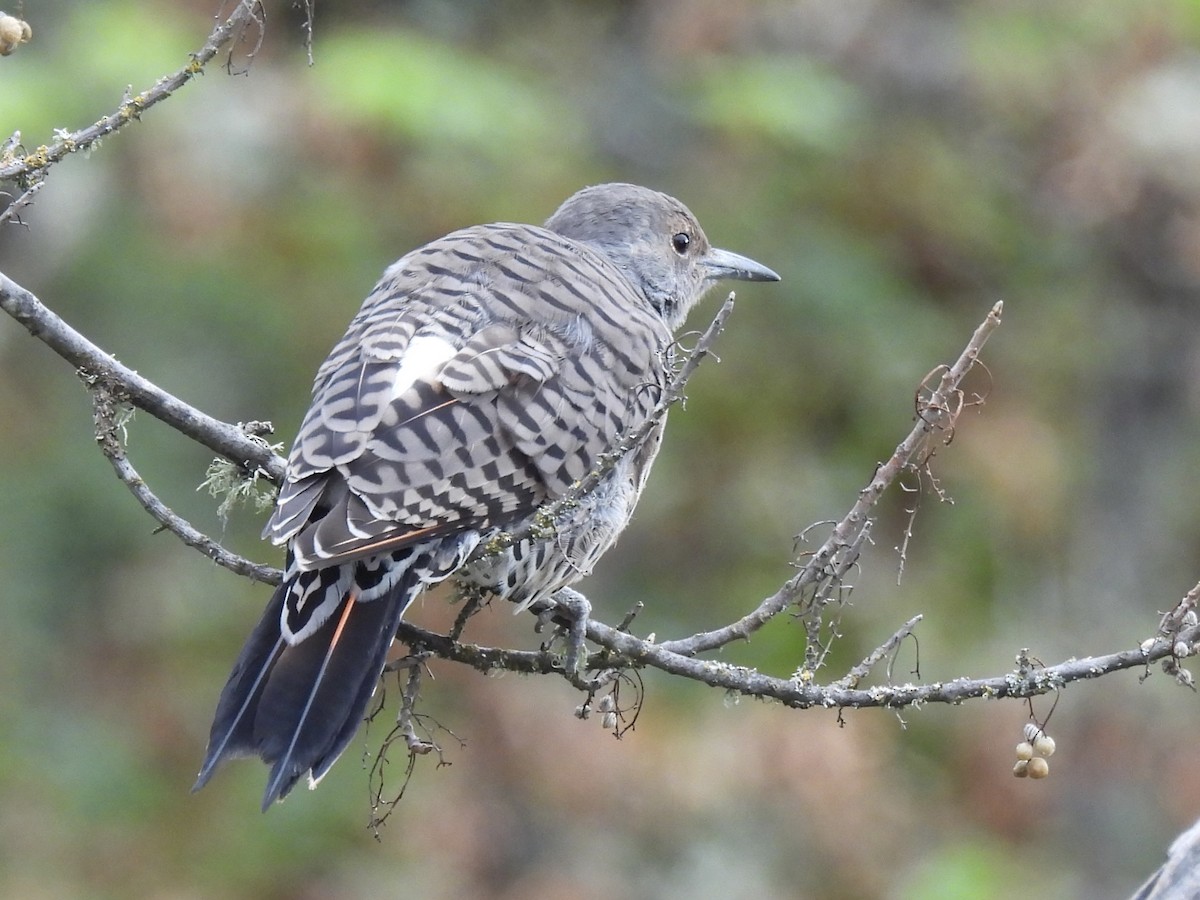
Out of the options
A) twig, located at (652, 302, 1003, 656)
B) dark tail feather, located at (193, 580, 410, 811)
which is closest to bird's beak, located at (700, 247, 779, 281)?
twig, located at (652, 302, 1003, 656)

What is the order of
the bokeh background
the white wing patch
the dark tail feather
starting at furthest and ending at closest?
the bokeh background
the white wing patch
the dark tail feather

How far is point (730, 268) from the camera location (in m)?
5.86

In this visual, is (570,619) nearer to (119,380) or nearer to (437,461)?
(437,461)

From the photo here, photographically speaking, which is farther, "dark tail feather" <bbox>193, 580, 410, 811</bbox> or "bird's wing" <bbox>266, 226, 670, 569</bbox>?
"bird's wing" <bbox>266, 226, 670, 569</bbox>

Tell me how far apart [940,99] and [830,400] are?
1.52 meters

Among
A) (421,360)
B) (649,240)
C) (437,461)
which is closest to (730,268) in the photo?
(649,240)

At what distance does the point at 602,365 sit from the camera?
4.35m

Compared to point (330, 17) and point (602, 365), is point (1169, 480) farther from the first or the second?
point (602, 365)

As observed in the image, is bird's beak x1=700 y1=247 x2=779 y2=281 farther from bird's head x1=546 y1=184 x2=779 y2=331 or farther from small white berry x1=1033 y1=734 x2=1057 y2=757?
small white berry x1=1033 y1=734 x2=1057 y2=757

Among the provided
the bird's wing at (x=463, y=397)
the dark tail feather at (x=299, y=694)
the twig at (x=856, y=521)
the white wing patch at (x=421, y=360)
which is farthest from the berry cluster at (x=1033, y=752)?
the white wing patch at (x=421, y=360)

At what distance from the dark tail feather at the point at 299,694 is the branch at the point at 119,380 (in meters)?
0.32

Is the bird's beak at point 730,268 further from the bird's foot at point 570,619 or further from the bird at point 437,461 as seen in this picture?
the bird's foot at point 570,619

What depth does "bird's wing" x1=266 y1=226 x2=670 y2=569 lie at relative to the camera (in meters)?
3.63

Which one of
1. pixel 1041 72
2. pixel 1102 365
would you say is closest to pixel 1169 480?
pixel 1102 365
